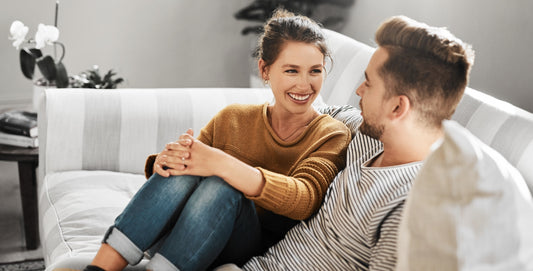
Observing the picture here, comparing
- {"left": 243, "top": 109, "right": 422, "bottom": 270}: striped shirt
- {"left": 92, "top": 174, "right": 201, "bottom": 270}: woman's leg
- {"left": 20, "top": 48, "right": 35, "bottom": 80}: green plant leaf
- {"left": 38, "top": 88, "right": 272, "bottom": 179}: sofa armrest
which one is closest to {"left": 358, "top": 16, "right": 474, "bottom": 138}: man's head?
{"left": 243, "top": 109, "right": 422, "bottom": 270}: striped shirt

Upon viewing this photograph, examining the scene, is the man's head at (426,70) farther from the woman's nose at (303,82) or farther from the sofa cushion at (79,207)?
the sofa cushion at (79,207)

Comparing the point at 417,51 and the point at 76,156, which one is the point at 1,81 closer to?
the point at 76,156

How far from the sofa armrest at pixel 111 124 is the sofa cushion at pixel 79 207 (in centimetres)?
5

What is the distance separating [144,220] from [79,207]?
50 cm

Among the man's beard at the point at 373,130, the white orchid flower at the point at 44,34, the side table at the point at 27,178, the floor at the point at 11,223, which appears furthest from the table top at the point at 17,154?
the man's beard at the point at 373,130

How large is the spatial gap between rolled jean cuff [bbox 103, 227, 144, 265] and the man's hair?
0.61m

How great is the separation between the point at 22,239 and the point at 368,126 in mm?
1604

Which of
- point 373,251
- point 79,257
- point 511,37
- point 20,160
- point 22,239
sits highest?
point 511,37

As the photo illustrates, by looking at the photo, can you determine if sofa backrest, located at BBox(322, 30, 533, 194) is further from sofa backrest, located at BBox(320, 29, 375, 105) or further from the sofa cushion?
the sofa cushion

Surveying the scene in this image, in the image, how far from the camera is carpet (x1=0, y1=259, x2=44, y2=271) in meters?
2.05

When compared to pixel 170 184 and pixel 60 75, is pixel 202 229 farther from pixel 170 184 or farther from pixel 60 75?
pixel 60 75

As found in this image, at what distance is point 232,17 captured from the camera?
12.4ft

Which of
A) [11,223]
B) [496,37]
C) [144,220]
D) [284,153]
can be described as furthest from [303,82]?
[11,223]

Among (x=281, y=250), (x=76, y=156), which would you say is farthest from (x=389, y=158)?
(x=76, y=156)
